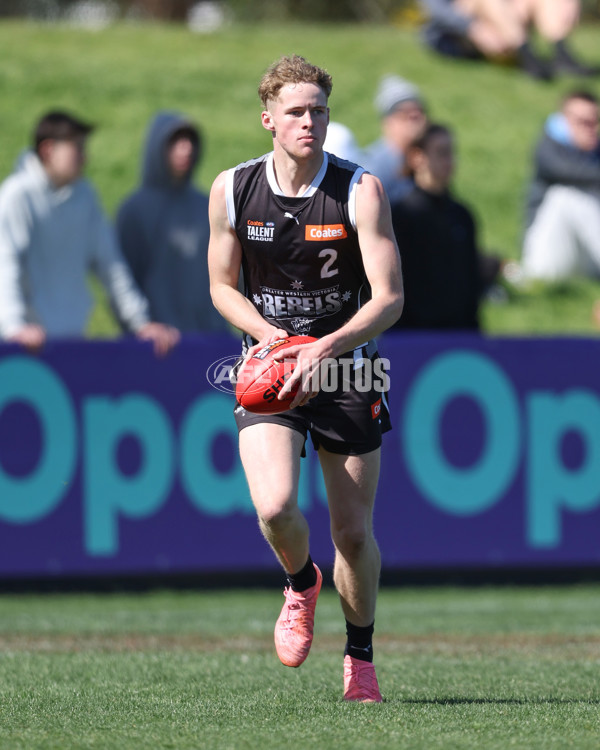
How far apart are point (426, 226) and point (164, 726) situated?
19.1 ft

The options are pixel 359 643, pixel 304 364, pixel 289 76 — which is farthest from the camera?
pixel 359 643

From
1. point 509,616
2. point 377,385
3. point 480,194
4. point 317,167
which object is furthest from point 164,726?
point 480,194

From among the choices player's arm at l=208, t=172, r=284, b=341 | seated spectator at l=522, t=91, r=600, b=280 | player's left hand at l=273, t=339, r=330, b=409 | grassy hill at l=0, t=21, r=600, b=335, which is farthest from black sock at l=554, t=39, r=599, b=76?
player's left hand at l=273, t=339, r=330, b=409

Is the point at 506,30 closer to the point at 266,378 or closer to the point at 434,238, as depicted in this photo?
the point at 434,238

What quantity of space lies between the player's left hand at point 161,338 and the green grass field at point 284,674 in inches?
74.6

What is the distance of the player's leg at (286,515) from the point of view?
17.7ft

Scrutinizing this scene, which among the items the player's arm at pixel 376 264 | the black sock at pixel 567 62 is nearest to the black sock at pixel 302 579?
the player's arm at pixel 376 264

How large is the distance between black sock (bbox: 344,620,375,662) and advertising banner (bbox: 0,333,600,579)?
140 inches

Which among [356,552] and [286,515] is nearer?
[286,515]

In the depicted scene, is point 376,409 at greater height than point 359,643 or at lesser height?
greater

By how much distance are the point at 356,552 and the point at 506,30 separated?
562 inches

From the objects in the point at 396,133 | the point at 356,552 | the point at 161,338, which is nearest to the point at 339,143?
the point at 396,133

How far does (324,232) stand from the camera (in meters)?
5.43

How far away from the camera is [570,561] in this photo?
10453mm
